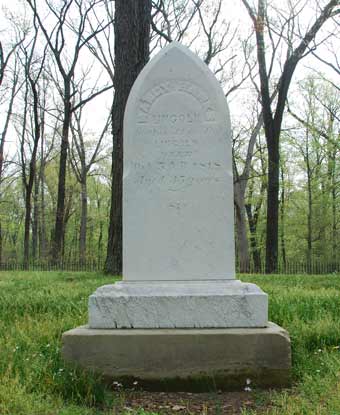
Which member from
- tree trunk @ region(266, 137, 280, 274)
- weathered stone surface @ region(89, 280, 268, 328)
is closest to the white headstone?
weathered stone surface @ region(89, 280, 268, 328)

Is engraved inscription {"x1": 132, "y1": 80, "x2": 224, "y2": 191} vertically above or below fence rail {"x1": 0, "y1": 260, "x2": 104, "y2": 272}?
above

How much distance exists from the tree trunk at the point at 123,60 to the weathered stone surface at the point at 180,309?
19.1ft

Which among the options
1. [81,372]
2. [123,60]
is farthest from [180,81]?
[123,60]

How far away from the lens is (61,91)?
23828 millimetres

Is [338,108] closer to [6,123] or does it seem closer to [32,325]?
[6,123]

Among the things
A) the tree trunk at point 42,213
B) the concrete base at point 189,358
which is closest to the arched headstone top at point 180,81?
the concrete base at point 189,358

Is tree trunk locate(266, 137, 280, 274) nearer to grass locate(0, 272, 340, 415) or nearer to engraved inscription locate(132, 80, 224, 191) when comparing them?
grass locate(0, 272, 340, 415)

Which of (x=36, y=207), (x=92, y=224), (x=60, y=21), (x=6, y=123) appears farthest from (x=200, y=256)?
(x=92, y=224)

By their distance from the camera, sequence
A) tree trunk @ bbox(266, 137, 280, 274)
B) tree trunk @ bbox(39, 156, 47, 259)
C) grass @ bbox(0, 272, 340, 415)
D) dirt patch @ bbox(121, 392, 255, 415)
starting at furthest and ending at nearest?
tree trunk @ bbox(39, 156, 47, 259) → tree trunk @ bbox(266, 137, 280, 274) → dirt patch @ bbox(121, 392, 255, 415) → grass @ bbox(0, 272, 340, 415)

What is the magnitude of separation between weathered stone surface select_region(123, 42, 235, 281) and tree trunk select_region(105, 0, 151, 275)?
5295mm

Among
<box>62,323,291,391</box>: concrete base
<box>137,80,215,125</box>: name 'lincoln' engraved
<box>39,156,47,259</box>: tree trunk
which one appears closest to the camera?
<box>62,323,291,391</box>: concrete base

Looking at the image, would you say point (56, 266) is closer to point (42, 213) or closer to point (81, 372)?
point (42, 213)

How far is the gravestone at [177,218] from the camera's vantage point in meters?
3.81

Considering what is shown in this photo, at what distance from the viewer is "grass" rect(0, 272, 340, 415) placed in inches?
112
